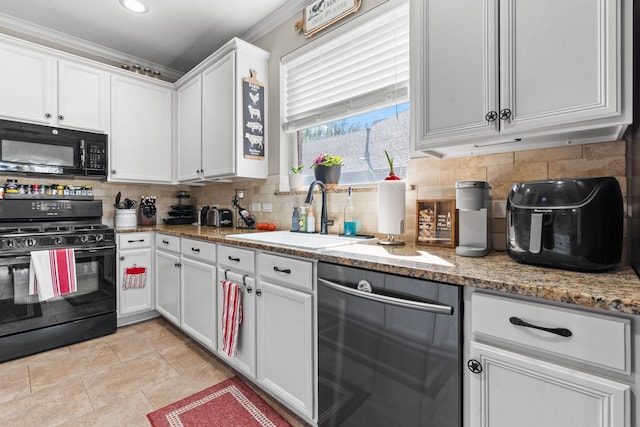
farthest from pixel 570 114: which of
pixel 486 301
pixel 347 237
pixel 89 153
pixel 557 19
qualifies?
pixel 89 153

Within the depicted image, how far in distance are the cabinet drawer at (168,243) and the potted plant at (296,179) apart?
105cm

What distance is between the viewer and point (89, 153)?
2852mm

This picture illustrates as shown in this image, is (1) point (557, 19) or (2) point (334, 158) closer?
(1) point (557, 19)

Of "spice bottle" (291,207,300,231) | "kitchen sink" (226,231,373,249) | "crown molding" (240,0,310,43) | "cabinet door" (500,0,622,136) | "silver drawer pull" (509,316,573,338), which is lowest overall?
"silver drawer pull" (509,316,573,338)

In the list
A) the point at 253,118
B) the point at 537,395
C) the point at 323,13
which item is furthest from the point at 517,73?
the point at 253,118

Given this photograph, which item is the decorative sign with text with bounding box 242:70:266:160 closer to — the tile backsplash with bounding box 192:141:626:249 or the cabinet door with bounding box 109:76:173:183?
the tile backsplash with bounding box 192:141:626:249

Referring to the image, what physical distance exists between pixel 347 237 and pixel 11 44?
3.07 metres

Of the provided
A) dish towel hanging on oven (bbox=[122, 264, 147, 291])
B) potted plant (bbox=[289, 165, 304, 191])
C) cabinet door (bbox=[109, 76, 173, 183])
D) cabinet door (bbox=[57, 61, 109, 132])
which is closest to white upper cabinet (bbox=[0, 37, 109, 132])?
cabinet door (bbox=[57, 61, 109, 132])

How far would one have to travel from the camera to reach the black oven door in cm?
225

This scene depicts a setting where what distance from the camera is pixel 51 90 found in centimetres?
266

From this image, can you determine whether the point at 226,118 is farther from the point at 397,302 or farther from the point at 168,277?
the point at 397,302

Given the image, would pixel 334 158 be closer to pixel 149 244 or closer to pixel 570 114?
pixel 570 114

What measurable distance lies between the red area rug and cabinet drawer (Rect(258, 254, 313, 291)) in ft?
2.39

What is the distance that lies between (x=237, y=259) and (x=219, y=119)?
4.72 ft
